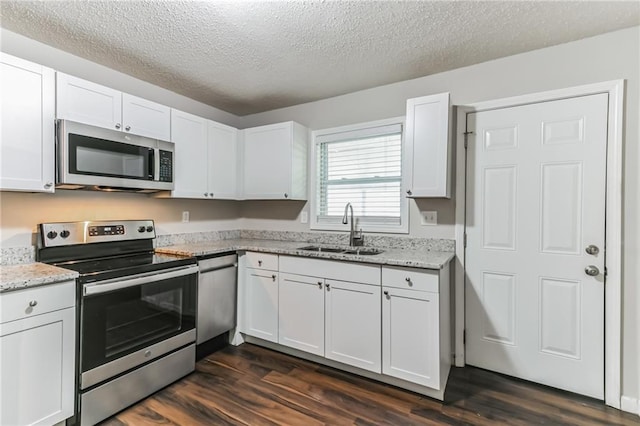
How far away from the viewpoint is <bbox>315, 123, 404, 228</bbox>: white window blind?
282 cm

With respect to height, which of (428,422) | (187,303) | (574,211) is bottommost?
(428,422)

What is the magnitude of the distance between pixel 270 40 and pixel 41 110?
1471mm

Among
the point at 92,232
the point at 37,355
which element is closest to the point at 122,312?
the point at 37,355

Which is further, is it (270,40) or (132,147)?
(132,147)

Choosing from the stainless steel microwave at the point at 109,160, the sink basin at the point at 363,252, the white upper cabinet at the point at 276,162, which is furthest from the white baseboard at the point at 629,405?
the stainless steel microwave at the point at 109,160

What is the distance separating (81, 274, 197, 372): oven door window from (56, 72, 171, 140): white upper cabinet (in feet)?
3.89

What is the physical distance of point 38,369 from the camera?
1589 mm

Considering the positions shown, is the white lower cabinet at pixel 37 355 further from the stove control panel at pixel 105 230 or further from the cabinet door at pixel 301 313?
the cabinet door at pixel 301 313

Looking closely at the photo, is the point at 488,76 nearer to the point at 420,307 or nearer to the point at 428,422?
the point at 420,307

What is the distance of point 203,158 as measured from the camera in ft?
9.59

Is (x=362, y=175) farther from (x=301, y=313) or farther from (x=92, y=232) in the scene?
(x=92, y=232)

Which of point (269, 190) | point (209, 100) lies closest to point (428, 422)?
point (269, 190)

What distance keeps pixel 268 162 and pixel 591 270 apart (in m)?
2.75

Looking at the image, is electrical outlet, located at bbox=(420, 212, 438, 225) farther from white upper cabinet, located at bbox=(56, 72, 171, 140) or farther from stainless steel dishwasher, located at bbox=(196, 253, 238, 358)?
white upper cabinet, located at bbox=(56, 72, 171, 140)
